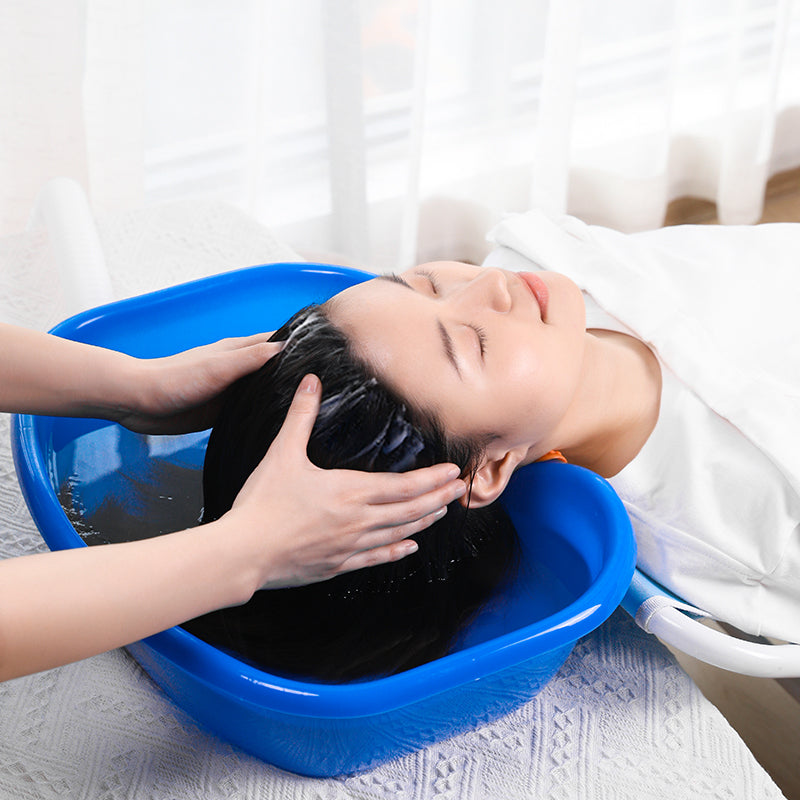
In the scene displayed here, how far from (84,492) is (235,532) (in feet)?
1.23

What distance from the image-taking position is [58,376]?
2.48 feet

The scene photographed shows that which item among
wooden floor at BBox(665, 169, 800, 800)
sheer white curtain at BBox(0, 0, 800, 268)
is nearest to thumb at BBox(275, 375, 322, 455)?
wooden floor at BBox(665, 169, 800, 800)

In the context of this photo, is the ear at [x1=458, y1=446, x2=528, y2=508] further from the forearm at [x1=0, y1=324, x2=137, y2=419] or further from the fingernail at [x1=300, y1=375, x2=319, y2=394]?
the forearm at [x1=0, y1=324, x2=137, y2=419]

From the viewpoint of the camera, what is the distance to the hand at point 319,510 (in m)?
0.61

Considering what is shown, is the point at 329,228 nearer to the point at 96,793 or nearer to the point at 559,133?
the point at 559,133

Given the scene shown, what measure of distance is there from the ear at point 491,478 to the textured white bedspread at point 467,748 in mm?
166

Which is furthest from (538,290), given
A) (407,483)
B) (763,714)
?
(763,714)

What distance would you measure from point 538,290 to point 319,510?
0.37m

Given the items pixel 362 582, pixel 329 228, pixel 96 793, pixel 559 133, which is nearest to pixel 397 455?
pixel 362 582

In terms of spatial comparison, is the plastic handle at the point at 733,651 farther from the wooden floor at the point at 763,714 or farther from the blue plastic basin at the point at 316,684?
the wooden floor at the point at 763,714

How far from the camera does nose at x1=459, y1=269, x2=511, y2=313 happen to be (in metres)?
0.80

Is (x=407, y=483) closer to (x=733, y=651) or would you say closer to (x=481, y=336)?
(x=481, y=336)

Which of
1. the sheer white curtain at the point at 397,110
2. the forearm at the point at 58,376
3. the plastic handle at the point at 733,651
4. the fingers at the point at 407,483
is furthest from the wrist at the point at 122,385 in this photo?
the sheer white curtain at the point at 397,110

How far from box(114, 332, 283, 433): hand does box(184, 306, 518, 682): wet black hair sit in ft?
0.06
